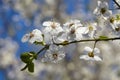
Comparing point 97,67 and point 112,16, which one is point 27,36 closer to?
point 112,16

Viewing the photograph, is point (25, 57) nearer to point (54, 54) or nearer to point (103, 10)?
point (54, 54)

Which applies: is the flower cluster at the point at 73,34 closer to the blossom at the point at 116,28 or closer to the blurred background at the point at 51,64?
the blossom at the point at 116,28

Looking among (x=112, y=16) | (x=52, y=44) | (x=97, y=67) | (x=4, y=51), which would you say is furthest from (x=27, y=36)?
(x=4, y=51)

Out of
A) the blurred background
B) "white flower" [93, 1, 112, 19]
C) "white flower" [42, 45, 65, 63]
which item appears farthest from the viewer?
the blurred background

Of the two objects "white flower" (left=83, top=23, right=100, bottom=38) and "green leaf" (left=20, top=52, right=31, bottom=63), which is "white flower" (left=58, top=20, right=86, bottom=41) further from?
"green leaf" (left=20, top=52, right=31, bottom=63)

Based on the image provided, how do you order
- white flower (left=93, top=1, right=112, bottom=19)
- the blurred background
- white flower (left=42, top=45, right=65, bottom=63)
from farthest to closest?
the blurred background, white flower (left=93, top=1, right=112, bottom=19), white flower (left=42, top=45, right=65, bottom=63)

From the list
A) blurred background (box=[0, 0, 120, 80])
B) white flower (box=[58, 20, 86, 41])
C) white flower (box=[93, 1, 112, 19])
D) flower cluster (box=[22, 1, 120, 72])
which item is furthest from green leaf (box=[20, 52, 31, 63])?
blurred background (box=[0, 0, 120, 80])

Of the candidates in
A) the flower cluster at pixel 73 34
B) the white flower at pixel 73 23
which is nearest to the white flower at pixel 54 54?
the flower cluster at pixel 73 34
